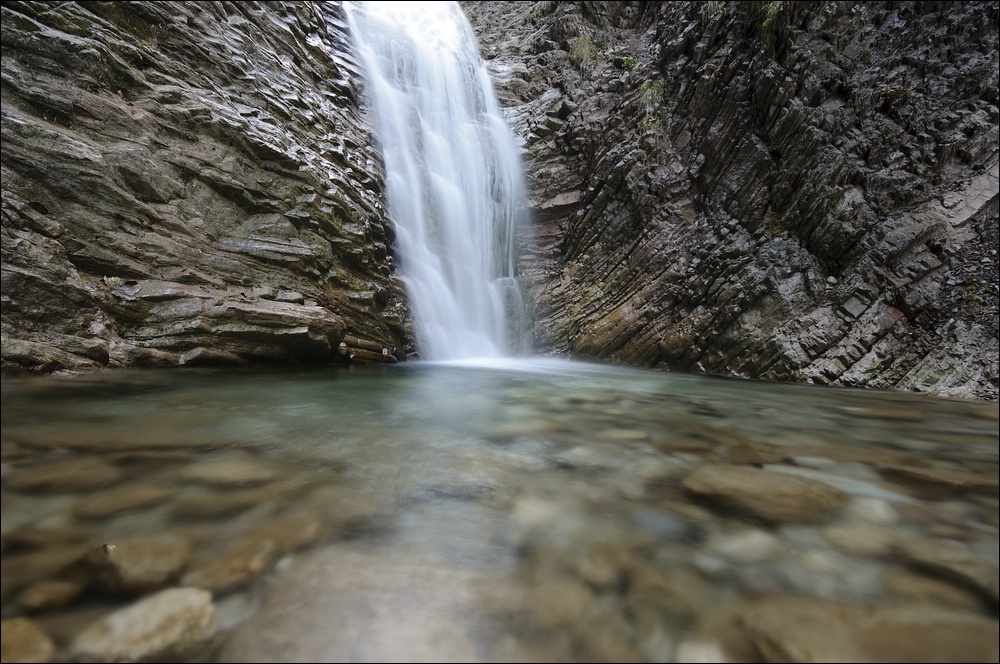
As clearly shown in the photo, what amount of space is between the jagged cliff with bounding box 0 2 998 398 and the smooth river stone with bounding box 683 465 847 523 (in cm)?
484

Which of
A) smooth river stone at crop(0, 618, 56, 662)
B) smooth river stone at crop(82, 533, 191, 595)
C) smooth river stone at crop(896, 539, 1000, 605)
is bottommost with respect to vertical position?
smooth river stone at crop(896, 539, 1000, 605)

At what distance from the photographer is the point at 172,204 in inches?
193

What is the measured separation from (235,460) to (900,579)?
8.22 feet

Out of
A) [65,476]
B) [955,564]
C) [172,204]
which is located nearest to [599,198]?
[172,204]

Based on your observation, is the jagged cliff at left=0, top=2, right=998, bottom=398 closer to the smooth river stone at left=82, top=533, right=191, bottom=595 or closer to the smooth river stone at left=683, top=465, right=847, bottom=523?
the smooth river stone at left=82, top=533, right=191, bottom=595

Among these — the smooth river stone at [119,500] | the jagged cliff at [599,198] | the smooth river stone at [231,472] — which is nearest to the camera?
the smooth river stone at [119,500]

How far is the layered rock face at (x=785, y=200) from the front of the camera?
5895 millimetres

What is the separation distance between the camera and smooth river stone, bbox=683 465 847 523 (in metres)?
1.62

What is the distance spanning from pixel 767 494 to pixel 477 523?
122cm

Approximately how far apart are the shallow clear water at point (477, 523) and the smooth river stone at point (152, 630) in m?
0.03

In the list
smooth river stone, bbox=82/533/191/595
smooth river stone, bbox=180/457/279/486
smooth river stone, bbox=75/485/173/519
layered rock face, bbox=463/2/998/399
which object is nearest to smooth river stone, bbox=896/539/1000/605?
smooth river stone, bbox=82/533/191/595

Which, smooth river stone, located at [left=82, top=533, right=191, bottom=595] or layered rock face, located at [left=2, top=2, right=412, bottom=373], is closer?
smooth river stone, located at [left=82, top=533, right=191, bottom=595]

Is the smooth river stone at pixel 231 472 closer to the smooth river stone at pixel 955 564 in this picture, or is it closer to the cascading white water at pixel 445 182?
the smooth river stone at pixel 955 564

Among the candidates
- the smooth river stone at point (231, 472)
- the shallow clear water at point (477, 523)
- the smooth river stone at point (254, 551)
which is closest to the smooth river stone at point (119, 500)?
the shallow clear water at point (477, 523)
